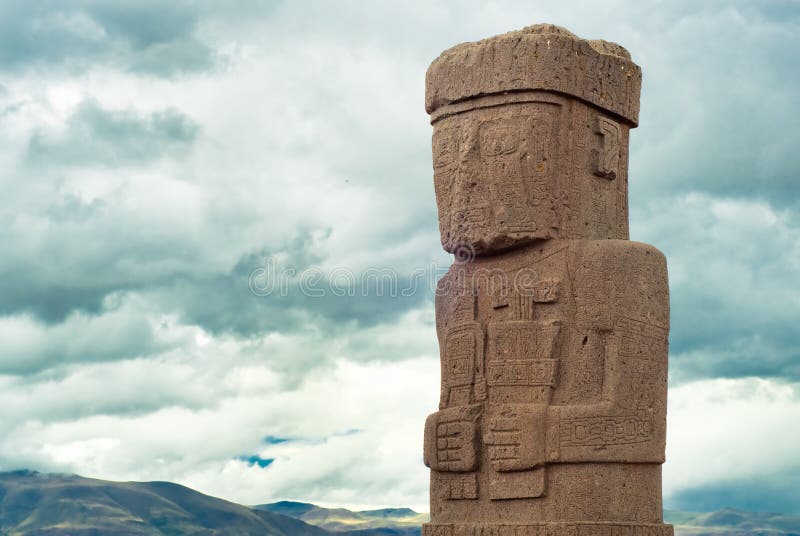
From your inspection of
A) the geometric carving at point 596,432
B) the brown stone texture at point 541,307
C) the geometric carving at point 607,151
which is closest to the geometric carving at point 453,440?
the brown stone texture at point 541,307

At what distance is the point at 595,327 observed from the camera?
12477 mm

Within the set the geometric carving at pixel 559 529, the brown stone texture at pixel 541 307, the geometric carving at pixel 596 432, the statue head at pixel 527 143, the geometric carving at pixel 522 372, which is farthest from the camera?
the statue head at pixel 527 143

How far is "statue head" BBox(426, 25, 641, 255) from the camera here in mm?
12867

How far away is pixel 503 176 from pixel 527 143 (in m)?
0.42

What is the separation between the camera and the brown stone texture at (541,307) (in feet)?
40.3

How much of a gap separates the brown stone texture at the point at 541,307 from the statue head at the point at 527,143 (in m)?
0.02

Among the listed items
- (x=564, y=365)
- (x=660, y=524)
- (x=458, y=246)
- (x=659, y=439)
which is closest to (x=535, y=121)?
(x=458, y=246)

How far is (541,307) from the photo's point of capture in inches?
501

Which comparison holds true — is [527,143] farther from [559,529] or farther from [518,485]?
[559,529]

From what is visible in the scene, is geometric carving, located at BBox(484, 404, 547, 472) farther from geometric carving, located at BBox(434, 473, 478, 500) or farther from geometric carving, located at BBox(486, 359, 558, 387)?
geometric carving, located at BBox(434, 473, 478, 500)

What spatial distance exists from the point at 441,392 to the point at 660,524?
2672 mm

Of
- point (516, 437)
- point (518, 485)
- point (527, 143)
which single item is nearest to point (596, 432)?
point (516, 437)

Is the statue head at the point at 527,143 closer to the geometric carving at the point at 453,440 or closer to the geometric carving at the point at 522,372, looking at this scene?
the geometric carving at the point at 522,372

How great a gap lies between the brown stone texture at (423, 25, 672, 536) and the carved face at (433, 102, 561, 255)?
1 centimetres
